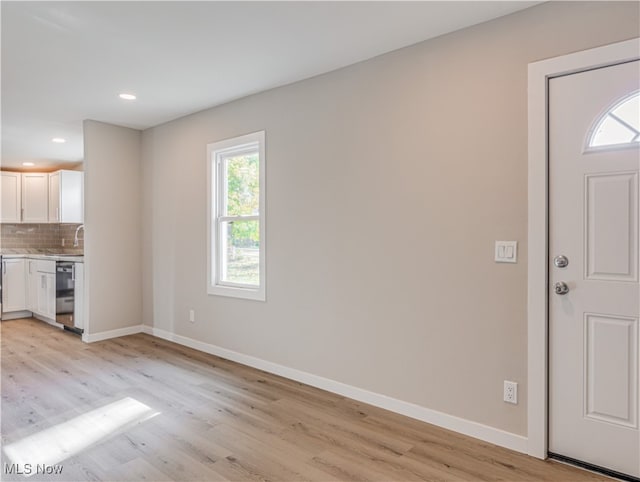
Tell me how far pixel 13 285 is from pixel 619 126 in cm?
749

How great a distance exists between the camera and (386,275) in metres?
2.92

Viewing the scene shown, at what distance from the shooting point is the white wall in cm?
471

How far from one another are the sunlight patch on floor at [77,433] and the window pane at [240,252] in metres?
1.47

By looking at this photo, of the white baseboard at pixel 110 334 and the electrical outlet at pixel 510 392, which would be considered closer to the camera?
the electrical outlet at pixel 510 392

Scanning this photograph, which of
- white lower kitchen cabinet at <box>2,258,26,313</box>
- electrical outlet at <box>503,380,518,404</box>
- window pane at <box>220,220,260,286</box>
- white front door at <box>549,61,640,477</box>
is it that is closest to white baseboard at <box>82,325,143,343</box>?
window pane at <box>220,220,260,286</box>

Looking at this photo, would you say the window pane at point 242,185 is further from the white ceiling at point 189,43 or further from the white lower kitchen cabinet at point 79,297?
the white lower kitchen cabinet at point 79,297

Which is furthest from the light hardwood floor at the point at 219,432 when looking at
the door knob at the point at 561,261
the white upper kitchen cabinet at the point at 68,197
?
the white upper kitchen cabinet at the point at 68,197

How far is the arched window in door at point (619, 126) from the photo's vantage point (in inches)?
80.4

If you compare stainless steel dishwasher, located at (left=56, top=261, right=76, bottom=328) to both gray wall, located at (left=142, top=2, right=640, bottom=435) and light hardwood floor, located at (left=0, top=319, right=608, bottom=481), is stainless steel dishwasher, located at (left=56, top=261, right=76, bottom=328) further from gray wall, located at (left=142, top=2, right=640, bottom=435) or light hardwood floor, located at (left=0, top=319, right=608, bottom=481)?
gray wall, located at (left=142, top=2, right=640, bottom=435)

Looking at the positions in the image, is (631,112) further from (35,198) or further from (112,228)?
(35,198)

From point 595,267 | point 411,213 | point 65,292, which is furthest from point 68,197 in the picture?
point 595,267

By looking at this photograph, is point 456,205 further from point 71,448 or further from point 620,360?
point 71,448

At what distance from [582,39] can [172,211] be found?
13.4 feet

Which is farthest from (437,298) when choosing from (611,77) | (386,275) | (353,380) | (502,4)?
(502,4)
